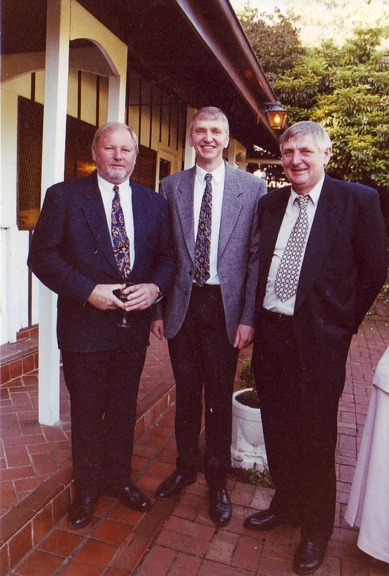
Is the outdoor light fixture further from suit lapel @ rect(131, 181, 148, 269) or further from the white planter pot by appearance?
the white planter pot

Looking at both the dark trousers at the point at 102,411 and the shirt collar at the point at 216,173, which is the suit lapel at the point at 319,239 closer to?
the shirt collar at the point at 216,173

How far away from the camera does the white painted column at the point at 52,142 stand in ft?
9.19

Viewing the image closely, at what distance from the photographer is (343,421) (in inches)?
157

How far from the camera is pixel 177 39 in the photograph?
12.2 ft

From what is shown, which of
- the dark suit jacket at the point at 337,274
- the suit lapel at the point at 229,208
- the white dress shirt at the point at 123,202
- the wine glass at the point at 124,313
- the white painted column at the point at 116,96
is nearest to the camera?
the dark suit jacket at the point at 337,274

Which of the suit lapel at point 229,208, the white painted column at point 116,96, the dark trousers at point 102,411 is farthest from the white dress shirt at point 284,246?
the white painted column at point 116,96

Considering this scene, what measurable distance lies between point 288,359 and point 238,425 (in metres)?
0.98

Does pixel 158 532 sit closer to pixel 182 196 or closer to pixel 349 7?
pixel 182 196

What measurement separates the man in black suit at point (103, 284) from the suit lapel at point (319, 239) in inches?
28.5

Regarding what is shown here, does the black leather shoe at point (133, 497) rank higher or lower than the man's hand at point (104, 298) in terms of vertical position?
lower

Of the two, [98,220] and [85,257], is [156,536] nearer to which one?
[85,257]

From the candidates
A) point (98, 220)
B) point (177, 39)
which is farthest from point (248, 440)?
point (177, 39)

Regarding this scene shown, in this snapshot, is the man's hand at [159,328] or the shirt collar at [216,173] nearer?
the shirt collar at [216,173]

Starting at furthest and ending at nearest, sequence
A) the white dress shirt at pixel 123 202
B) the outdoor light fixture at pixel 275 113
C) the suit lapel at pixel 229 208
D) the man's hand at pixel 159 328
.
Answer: the outdoor light fixture at pixel 275 113, the man's hand at pixel 159 328, the suit lapel at pixel 229 208, the white dress shirt at pixel 123 202
